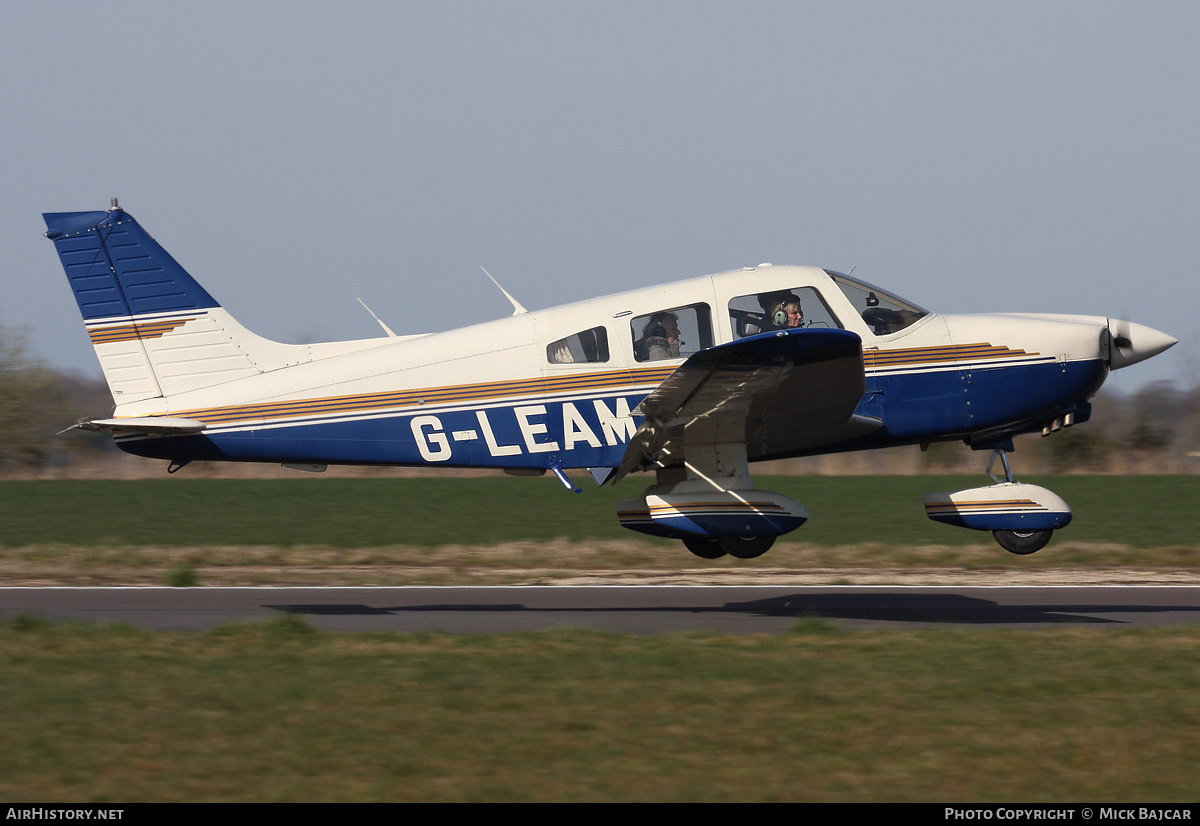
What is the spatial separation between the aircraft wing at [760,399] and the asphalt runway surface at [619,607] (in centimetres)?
168

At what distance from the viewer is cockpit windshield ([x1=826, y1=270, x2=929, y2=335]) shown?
950 centimetres

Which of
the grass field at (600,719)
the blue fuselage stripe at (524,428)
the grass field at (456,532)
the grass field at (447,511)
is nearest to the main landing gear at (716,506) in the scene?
the blue fuselage stripe at (524,428)

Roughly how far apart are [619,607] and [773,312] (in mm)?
3772

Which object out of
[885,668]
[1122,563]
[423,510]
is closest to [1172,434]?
[1122,563]

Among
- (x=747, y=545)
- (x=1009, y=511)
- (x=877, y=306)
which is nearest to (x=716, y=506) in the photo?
(x=747, y=545)

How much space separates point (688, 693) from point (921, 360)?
14.1ft

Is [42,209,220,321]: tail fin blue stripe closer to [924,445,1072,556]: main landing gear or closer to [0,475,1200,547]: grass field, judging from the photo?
[924,445,1072,556]: main landing gear

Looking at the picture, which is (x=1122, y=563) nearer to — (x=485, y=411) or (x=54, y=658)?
(x=485, y=411)

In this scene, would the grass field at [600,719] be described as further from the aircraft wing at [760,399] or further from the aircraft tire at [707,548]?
the aircraft tire at [707,548]

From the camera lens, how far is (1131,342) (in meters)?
9.71

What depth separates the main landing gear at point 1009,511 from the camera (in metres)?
9.36

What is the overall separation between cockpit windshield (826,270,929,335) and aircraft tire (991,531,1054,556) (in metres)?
2.03

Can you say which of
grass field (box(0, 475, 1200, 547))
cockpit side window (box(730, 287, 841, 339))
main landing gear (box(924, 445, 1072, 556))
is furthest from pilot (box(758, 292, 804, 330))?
grass field (box(0, 475, 1200, 547))

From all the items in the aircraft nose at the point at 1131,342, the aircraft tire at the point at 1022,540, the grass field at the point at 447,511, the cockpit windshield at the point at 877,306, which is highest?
the cockpit windshield at the point at 877,306
